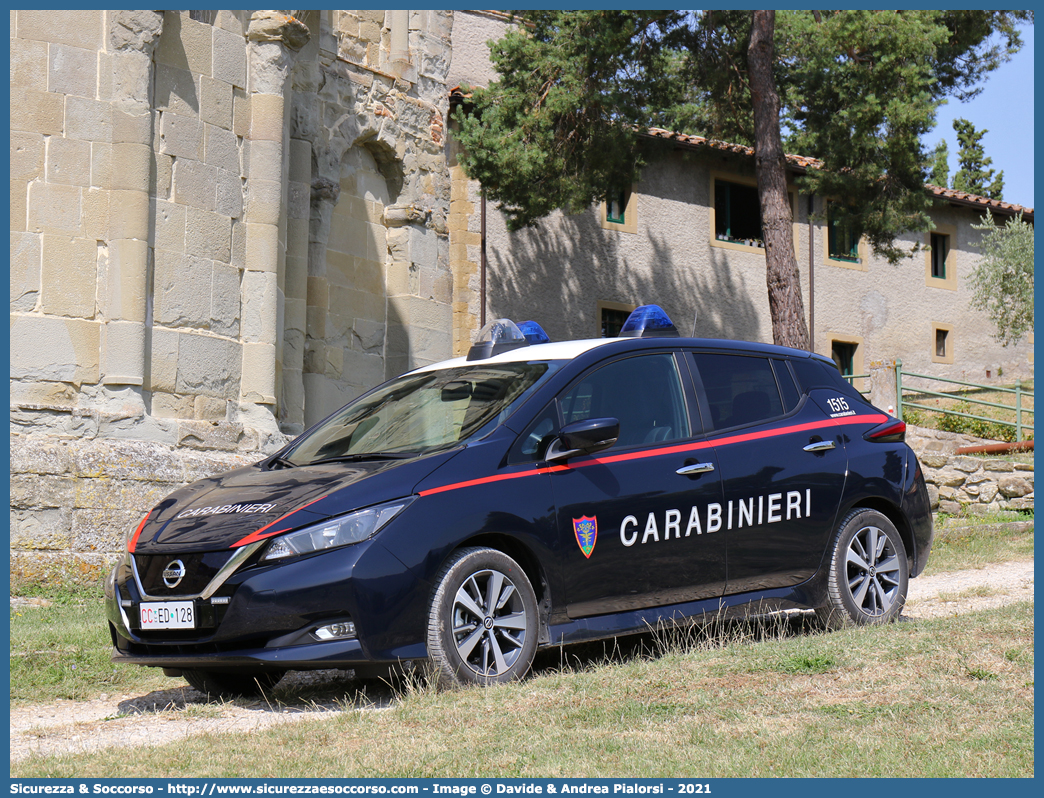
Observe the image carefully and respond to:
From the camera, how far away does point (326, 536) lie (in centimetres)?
503

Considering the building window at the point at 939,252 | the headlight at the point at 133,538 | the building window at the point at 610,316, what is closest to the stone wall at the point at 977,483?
the building window at the point at 610,316

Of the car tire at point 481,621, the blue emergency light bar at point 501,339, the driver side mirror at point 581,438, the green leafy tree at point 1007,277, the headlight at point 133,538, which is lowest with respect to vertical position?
the car tire at point 481,621

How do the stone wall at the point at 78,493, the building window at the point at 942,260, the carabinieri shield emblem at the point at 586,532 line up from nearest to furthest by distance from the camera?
1. the carabinieri shield emblem at the point at 586,532
2. the stone wall at the point at 78,493
3. the building window at the point at 942,260

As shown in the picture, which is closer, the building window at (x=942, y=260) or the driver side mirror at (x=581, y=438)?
the driver side mirror at (x=581, y=438)

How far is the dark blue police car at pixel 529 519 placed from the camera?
5.03 m

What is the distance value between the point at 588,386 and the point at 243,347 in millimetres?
6408

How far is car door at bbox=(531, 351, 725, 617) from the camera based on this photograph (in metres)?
5.68

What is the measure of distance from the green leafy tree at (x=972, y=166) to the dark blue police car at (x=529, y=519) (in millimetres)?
43300

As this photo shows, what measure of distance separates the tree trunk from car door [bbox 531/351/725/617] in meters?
10.2

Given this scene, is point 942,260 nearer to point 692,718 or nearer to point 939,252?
point 939,252

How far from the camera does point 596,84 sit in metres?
18.6

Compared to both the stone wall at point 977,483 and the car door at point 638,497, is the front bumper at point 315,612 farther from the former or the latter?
the stone wall at point 977,483

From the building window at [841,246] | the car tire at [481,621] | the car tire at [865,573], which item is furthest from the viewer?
the building window at [841,246]

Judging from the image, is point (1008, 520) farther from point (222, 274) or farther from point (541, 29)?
point (541, 29)
